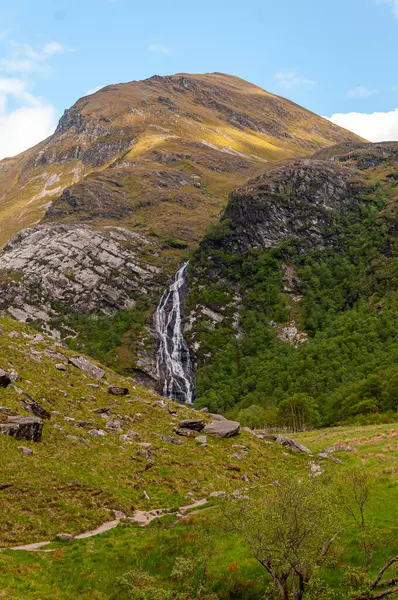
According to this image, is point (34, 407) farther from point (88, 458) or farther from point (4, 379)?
point (88, 458)

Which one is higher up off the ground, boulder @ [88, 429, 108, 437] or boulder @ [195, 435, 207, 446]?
boulder @ [88, 429, 108, 437]

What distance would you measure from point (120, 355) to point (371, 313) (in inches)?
3424

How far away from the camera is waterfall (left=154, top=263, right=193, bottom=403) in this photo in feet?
438

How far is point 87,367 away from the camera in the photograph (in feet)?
165

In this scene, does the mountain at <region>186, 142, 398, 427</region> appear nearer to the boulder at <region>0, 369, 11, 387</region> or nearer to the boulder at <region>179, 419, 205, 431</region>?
the boulder at <region>179, 419, 205, 431</region>

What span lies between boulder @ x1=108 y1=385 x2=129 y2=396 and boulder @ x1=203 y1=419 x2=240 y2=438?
9779mm

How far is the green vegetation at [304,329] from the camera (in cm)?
9938

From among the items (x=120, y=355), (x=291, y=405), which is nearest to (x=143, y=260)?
(x=120, y=355)

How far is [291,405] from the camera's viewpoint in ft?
310

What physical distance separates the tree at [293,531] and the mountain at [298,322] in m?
74.9

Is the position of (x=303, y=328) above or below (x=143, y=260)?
below

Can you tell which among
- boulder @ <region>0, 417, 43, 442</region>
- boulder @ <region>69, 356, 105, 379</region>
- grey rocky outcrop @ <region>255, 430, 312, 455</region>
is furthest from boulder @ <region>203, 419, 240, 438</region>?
boulder @ <region>0, 417, 43, 442</region>

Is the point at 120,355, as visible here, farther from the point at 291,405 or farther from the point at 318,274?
Answer: the point at 318,274

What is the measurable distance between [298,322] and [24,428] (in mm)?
137091
